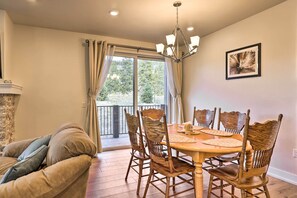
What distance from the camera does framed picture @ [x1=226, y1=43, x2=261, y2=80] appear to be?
130 inches

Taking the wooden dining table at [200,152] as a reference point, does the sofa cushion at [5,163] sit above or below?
below

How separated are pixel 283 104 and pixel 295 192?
3.93ft

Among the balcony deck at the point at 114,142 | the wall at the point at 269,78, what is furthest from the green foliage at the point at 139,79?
the wall at the point at 269,78

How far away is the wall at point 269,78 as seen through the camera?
2.84m

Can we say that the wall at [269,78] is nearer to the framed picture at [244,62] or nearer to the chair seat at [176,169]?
the framed picture at [244,62]

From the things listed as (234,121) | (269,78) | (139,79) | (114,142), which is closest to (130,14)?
(139,79)

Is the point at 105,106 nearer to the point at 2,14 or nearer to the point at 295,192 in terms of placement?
the point at 2,14

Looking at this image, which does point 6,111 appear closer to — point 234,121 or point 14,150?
point 14,150

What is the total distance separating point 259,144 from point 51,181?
1678mm

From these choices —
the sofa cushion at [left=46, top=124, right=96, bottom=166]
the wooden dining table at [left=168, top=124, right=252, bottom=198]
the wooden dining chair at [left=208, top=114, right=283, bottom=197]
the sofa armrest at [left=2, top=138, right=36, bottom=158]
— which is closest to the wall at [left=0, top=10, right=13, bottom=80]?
the sofa armrest at [left=2, top=138, right=36, bottom=158]

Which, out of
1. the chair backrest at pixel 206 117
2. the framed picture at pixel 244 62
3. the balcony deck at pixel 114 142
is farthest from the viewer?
the balcony deck at pixel 114 142

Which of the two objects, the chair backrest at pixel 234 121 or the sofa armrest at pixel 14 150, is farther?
the chair backrest at pixel 234 121

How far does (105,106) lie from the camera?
15.8 ft

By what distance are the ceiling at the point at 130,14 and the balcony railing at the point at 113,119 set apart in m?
1.84
